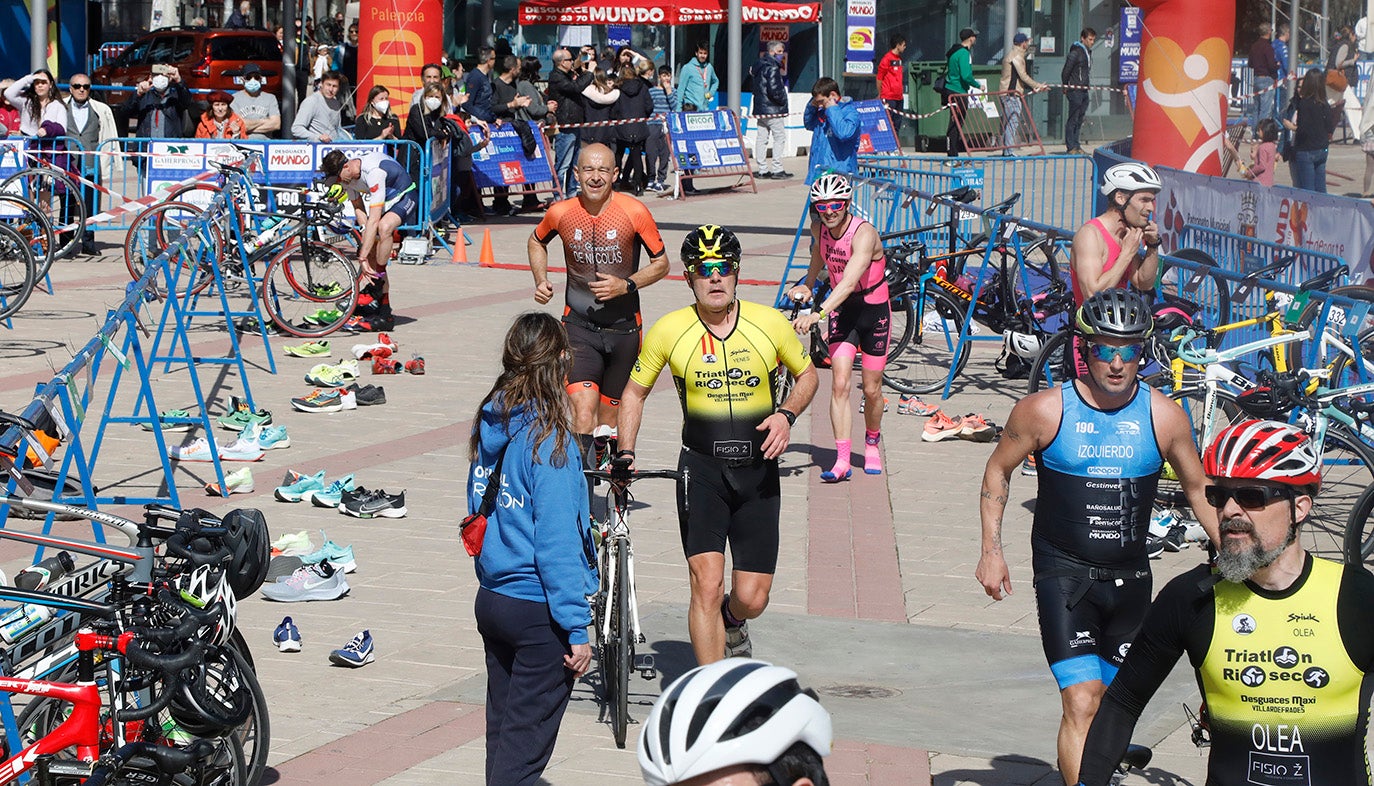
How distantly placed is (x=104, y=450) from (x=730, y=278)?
621 cm

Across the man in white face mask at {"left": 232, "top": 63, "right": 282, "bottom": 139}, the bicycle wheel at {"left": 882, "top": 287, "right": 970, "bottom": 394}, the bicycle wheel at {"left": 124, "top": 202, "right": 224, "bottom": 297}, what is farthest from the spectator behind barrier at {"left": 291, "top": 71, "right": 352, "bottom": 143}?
the bicycle wheel at {"left": 882, "top": 287, "right": 970, "bottom": 394}

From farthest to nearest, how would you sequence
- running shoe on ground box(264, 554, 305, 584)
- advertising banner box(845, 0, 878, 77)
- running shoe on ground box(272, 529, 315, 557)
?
advertising banner box(845, 0, 878, 77)
running shoe on ground box(272, 529, 315, 557)
running shoe on ground box(264, 554, 305, 584)

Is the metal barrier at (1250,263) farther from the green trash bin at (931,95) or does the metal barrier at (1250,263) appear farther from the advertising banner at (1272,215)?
the green trash bin at (931,95)

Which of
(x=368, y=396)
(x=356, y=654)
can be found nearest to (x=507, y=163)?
(x=368, y=396)

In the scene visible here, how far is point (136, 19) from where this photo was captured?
44156 mm

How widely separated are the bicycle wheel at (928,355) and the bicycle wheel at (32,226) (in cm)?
800

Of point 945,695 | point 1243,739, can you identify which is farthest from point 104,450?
point 1243,739

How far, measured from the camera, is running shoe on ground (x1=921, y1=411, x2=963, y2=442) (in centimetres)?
1275

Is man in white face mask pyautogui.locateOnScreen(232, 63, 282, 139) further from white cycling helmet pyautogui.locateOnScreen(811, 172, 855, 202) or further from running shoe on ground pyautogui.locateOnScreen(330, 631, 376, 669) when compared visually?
running shoe on ground pyautogui.locateOnScreen(330, 631, 376, 669)

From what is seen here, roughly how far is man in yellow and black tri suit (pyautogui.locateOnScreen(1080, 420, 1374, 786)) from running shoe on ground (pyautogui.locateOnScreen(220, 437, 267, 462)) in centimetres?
826

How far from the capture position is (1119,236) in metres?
10.5

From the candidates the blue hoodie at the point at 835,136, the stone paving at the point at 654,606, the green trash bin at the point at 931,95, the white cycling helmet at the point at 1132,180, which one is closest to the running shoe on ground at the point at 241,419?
the stone paving at the point at 654,606

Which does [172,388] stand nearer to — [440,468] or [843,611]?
[440,468]

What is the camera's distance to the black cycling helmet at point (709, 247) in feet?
23.6
